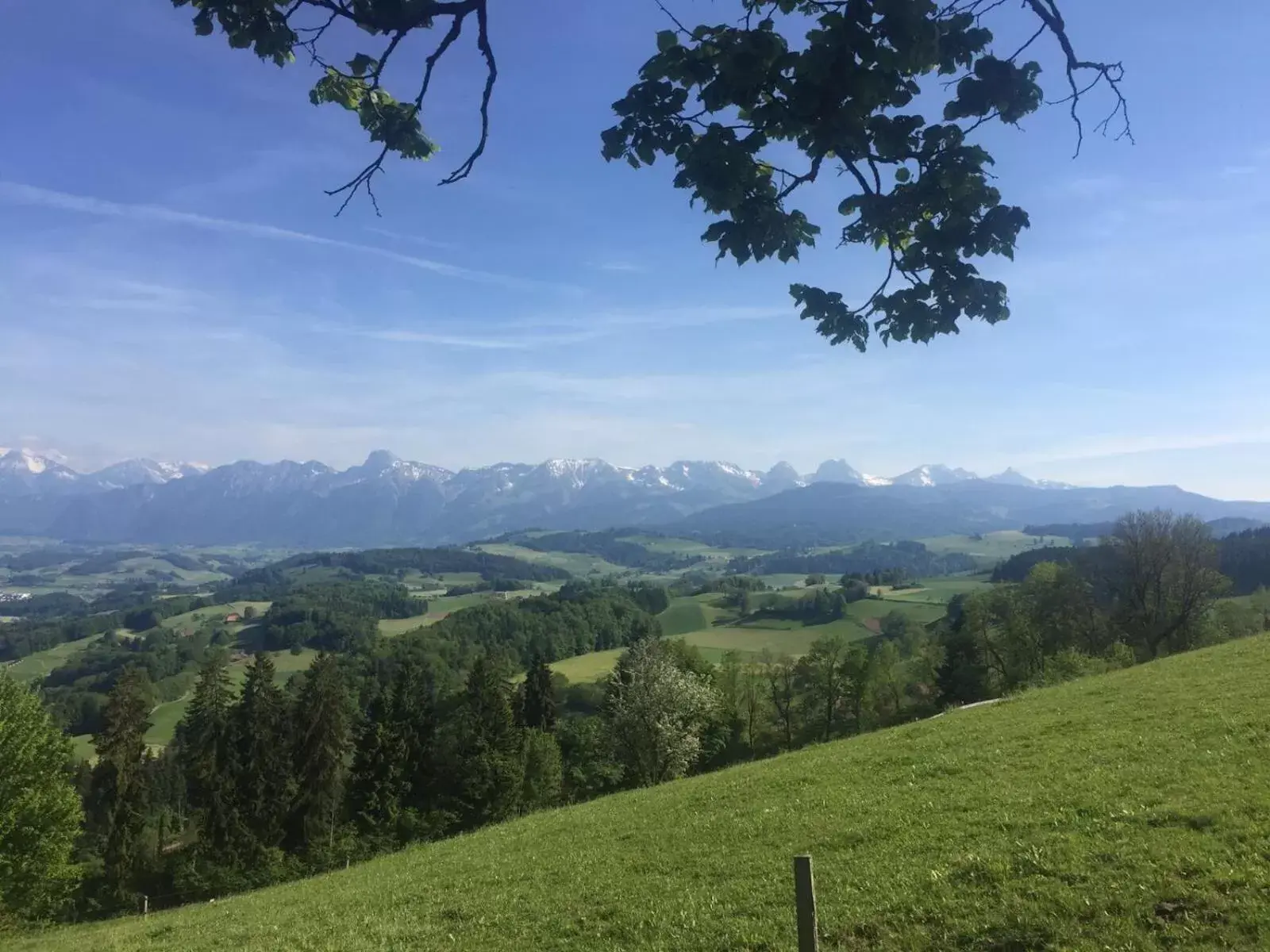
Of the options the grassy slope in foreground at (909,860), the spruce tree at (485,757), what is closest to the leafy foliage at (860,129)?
the grassy slope in foreground at (909,860)

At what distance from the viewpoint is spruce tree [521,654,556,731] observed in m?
75.6

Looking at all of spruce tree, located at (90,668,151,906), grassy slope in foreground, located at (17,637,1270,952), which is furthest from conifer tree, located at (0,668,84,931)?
grassy slope in foreground, located at (17,637,1270,952)

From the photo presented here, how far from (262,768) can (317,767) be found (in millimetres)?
3836

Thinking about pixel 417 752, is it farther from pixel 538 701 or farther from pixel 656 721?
pixel 538 701

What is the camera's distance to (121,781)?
47531 millimetres

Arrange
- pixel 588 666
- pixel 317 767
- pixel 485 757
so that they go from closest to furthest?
pixel 317 767, pixel 485 757, pixel 588 666

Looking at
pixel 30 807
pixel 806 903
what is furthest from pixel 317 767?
pixel 806 903

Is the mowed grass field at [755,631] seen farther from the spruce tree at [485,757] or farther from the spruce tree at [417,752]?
the spruce tree at [417,752]

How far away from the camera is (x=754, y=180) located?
544 cm

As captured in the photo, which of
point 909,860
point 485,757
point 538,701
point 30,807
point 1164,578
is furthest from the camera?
point 538,701

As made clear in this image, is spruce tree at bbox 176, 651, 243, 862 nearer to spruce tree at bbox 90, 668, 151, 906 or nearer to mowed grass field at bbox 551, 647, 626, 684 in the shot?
spruce tree at bbox 90, 668, 151, 906

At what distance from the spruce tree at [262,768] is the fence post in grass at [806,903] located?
56.9 meters

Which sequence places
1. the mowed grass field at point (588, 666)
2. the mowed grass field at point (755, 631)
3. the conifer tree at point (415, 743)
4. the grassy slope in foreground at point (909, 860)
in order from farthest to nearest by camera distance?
1. the mowed grass field at point (755, 631)
2. the mowed grass field at point (588, 666)
3. the conifer tree at point (415, 743)
4. the grassy slope in foreground at point (909, 860)

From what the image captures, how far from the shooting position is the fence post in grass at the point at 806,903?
644 centimetres
